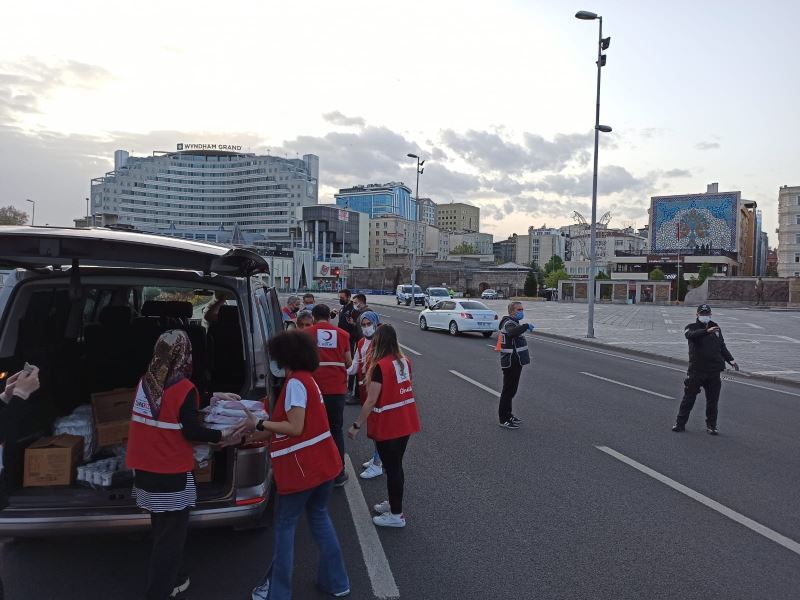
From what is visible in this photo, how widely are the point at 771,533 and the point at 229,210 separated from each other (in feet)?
560

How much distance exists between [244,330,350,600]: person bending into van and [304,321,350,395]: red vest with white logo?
6.78 feet

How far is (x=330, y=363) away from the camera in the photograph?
578 centimetres

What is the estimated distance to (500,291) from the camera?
107875 mm

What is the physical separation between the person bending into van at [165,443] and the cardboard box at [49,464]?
2.89 ft

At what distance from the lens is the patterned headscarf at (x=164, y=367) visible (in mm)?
3309

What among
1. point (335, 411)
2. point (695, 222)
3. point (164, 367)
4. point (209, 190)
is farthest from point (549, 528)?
point (209, 190)

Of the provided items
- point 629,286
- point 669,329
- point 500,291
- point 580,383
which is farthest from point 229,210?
point 580,383

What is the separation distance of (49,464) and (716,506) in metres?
5.45

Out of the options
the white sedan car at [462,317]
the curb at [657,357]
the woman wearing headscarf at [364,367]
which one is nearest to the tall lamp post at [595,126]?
the curb at [657,357]

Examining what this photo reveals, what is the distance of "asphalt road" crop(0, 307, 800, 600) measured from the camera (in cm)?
389

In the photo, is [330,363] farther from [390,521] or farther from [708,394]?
[708,394]

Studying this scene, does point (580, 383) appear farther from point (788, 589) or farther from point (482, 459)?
point (788, 589)

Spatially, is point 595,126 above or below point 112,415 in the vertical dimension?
above

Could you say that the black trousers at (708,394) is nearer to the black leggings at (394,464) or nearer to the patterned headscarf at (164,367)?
the black leggings at (394,464)
